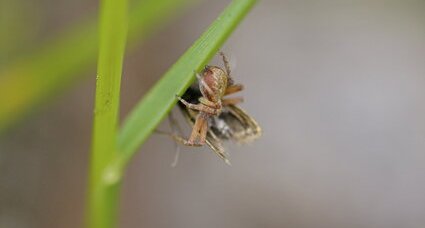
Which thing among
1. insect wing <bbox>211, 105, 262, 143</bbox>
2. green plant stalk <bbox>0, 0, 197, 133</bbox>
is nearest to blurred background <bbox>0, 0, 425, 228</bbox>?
green plant stalk <bbox>0, 0, 197, 133</bbox>

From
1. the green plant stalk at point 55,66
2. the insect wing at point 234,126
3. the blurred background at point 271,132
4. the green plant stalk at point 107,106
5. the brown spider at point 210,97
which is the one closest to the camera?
the green plant stalk at point 107,106

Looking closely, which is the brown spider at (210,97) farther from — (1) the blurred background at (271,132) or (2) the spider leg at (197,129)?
(1) the blurred background at (271,132)

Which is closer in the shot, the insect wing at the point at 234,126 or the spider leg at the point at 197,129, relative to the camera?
the spider leg at the point at 197,129

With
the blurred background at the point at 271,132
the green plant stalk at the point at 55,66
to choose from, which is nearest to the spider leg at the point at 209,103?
the green plant stalk at the point at 55,66

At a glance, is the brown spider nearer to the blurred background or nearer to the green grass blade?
the green grass blade

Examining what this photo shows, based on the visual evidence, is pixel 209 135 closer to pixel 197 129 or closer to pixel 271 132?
pixel 197 129

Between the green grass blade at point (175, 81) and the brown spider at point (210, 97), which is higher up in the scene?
the brown spider at point (210, 97)

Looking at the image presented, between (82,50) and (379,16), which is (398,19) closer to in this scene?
(379,16)
